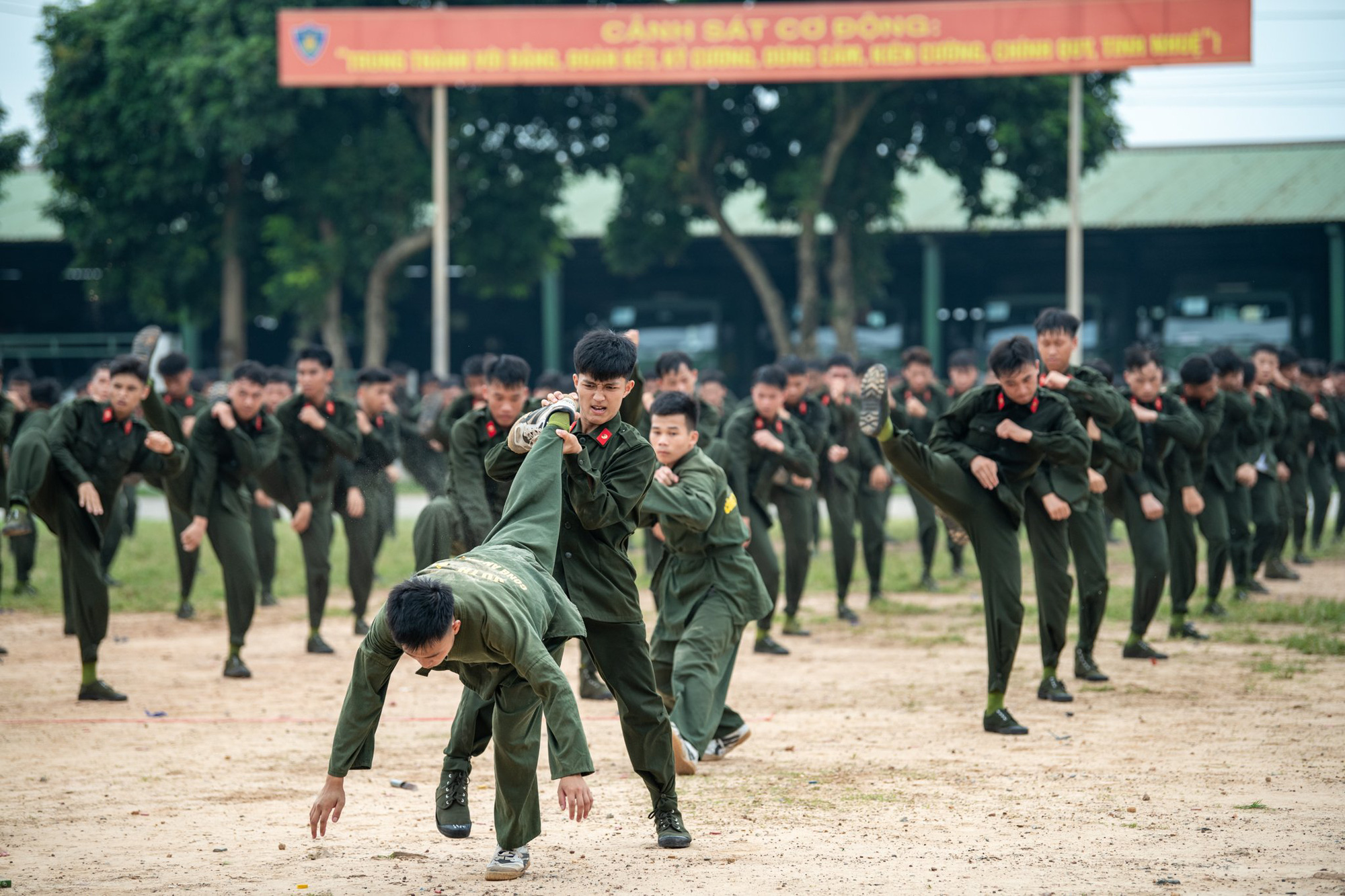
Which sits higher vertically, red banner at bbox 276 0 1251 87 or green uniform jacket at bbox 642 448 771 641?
red banner at bbox 276 0 1251 87

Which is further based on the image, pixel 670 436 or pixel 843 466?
pixel 843 466

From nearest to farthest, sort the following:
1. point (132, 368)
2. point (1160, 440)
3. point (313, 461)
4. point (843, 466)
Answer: point (132, 368)
point (1160, 440)
point (313, 461)
point (843, 466)

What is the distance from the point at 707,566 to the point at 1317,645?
4832mm

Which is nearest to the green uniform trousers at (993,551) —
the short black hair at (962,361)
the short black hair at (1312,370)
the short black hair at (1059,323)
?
the short black hair at (1059,323)

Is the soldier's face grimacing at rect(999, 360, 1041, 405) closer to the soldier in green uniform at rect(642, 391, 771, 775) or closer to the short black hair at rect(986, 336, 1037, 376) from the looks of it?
the short black hair at rect(986, 336, 1037, 376)

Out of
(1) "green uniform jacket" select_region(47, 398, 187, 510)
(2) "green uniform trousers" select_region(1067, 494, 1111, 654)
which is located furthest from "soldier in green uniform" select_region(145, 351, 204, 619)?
(2) "green uniform trousers" select_region(1067, 494, 1111, 654)

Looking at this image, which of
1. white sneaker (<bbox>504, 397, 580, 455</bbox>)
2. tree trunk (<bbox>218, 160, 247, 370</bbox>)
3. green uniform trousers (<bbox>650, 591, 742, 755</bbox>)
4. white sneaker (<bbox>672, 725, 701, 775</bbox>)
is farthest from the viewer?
tree trunk (<bbox>218, 160, 247, 370</bbox>)

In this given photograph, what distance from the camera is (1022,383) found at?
7.00m

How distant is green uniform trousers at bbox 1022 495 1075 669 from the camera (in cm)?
750

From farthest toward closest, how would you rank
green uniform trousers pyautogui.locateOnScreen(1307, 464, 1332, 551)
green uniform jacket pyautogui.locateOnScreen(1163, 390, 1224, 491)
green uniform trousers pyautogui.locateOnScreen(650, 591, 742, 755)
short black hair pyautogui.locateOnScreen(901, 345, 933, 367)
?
1. green uniform trousers pyautogui.locateOnScreen(1307, 464, 1332, 551)
2. short black hair pyautogui.locateOnScreen(901, 345, 933, 367)
3. green uniform jacket pyautogui.locateOnScreen(1163, 390, 1224, 491)
4. green uniform trousers pyautogui.locateOnScreen(650, 591, 742, 755)

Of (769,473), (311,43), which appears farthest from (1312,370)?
(311,43)

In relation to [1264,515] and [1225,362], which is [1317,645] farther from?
[1264,515]

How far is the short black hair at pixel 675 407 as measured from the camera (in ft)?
21.1

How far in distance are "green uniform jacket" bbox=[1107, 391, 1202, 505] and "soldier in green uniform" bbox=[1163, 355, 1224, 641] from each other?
88 mm
